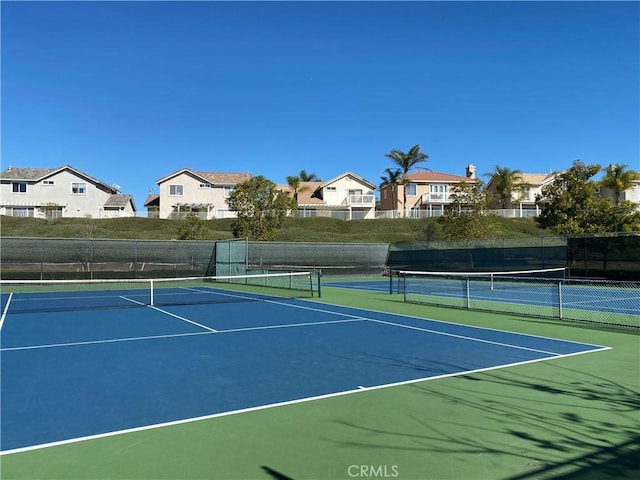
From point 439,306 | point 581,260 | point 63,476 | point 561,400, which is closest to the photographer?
point 63,476

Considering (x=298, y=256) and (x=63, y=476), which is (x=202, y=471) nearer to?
(x=63, y=476)

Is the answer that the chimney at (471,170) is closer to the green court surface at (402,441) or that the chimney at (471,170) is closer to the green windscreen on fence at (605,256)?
the green windscreen on fence at (605,256)

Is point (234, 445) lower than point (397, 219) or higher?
lower

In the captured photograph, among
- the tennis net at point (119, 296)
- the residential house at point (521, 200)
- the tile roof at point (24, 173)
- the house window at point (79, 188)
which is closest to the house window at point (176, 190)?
the house window at point (79, 188)

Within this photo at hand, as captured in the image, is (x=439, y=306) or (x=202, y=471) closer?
(x=202, y=471)

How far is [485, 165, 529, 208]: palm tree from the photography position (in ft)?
201

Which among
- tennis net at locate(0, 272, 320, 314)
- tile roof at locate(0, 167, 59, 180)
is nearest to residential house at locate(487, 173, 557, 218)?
tennis net at locate(0, 272, 320, 314)

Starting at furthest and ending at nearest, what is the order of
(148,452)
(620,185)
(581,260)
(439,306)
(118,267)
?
(620,185) → (118,267) → (581,260) → (439,306) → (148,452)

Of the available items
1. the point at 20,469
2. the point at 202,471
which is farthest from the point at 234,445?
the point at 20,469

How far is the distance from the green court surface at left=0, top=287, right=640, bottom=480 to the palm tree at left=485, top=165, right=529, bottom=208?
5808 centimetres

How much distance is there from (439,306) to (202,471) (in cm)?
1303

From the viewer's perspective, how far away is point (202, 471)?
3.95 metres

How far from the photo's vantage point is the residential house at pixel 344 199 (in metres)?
63.7

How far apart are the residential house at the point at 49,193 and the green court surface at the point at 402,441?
56292 mm
